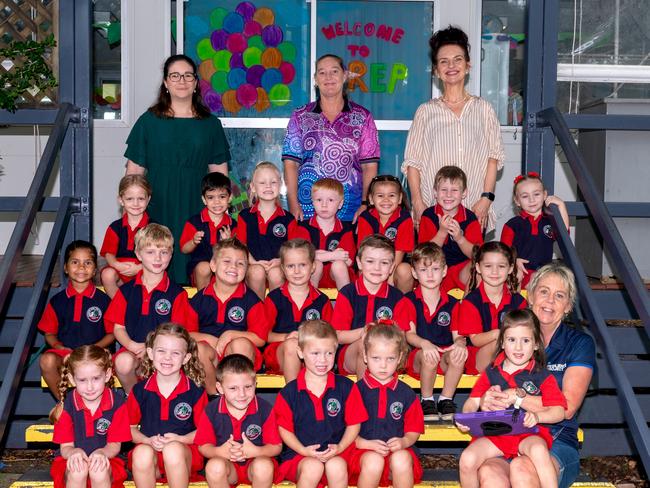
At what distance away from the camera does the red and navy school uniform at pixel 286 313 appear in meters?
4.62

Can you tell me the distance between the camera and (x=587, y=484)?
4.01m

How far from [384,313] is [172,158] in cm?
163

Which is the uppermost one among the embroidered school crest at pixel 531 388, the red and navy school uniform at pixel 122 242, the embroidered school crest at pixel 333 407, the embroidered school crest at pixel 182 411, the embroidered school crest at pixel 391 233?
the embroidered school crest at pixel 391 233

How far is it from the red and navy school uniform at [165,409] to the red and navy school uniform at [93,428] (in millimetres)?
94

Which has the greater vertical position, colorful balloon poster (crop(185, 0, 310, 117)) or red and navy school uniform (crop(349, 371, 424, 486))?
colorful balloon poster (crop(185, 0, 310, 117))

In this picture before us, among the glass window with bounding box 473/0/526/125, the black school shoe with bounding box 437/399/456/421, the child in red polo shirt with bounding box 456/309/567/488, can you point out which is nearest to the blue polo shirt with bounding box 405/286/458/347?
the black school shoe with bounding box 437/399/456/421

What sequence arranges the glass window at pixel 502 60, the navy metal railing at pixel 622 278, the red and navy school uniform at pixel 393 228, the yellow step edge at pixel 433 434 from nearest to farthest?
the navy metal railing at pixel 622 278
the yellow step edge at pixel 433 434
the red and navy school uniform at pixel 393 228
the glass window at pixel 502 60

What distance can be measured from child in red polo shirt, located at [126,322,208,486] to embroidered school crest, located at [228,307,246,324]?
413 millimetres

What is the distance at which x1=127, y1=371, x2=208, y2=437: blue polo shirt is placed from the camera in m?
4.07

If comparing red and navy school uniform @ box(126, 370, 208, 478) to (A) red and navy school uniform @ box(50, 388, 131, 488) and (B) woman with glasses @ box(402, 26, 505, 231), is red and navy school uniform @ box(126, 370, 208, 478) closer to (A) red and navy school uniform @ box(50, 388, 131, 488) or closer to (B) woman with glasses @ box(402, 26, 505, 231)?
(A) red and navy school uniform @ box(50, 388, 131, 488)

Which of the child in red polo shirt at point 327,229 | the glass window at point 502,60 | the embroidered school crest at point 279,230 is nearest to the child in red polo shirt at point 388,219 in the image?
the child in red polo shirt at point 327,229

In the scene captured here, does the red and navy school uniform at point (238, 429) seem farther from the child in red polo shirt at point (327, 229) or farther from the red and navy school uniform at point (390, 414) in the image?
the child in red polo shirt at point (327, 229)

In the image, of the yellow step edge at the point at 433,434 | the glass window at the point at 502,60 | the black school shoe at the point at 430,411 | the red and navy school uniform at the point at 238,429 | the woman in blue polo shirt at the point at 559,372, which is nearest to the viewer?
the woman in blue polo shirt at the point at 559,372

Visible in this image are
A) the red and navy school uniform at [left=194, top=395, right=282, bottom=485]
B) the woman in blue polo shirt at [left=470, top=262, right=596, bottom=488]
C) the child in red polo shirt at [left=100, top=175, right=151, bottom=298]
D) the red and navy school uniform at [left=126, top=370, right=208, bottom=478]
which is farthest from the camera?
the child in red polo shirt at [left=100, top=175, right=151, bottom=298]
